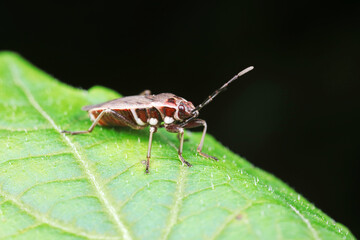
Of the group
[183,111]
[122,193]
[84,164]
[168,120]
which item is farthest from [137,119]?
[122,193]

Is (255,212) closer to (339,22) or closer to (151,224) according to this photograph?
(151,224)

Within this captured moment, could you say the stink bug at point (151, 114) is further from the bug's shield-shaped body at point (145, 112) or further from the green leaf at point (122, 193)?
the green leaf at point (122, 193)

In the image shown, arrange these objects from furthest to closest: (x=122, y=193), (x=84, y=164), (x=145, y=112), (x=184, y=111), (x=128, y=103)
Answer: (x=128, y=103), (x=145, y=112), (x=184, y=111), (x=84, y=164), (x=122, y=193)

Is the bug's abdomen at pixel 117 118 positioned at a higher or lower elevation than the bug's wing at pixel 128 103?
lower

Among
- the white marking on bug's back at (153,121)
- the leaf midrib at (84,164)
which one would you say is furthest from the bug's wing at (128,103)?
the leaf midrib at (84,164)

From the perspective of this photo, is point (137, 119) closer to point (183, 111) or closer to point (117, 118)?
point (117, 118)

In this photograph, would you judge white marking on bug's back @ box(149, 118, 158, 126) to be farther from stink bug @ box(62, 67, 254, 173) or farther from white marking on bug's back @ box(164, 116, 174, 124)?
white marking on bug's back @ box(164, 116, 174, 124)

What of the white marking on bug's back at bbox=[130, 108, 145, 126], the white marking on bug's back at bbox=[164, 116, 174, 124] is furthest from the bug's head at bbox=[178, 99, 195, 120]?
the white marking on bug's back at bbox=[130, 108, 145, 126]
